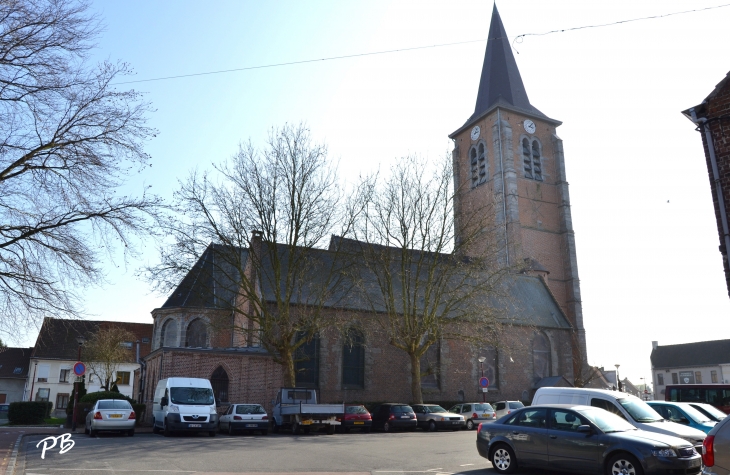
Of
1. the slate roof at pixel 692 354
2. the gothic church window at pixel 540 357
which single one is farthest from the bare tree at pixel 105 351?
the slate roof at pixel 692 354

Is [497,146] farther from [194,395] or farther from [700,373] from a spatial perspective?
[700,373]

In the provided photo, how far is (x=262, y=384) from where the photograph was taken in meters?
29.6

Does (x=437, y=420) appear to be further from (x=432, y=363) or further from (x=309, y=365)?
(x=432, y=363)

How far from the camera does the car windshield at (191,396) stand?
2083 cm

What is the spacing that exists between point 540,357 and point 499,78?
2869 cm

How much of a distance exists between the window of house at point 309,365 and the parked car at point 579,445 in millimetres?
21527

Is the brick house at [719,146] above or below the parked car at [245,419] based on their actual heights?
above

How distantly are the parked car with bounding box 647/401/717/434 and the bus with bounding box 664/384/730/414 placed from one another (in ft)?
25.1

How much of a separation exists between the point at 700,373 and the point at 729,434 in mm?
78590

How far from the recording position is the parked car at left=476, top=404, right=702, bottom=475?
933 cm

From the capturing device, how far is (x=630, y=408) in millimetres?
13031

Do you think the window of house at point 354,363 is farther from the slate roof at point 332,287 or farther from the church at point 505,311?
the slate roof at point 332,287

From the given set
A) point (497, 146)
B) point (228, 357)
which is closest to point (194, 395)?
point (228, 357)

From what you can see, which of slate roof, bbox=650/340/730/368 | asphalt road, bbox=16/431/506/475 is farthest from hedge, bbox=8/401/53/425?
slate roof, bbox=650/340/730/368
